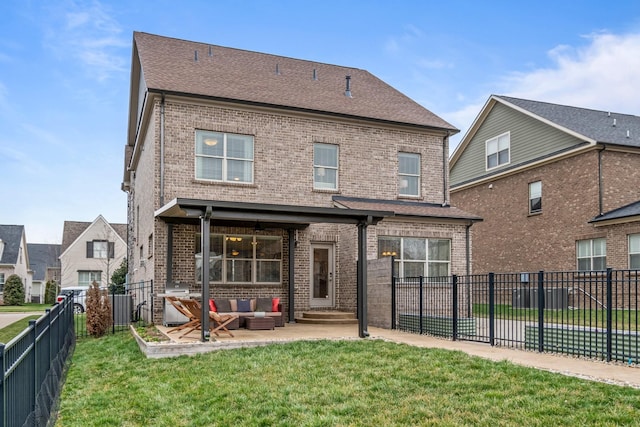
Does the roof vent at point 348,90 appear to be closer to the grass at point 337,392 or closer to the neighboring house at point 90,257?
the grass at point 337,392

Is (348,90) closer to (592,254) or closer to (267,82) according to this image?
(267,82)

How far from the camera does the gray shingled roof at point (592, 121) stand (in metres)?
23.0

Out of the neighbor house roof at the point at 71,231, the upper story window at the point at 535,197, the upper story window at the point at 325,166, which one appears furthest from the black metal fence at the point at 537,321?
the neighbor house roof at the point at 71,231

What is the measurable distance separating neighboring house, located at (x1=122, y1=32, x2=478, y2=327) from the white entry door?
0.11 ft

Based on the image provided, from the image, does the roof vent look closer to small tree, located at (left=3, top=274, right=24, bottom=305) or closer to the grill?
the grill

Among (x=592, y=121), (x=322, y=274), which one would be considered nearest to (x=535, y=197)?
(x=592, y=121)

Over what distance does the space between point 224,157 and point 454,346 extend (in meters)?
8.71

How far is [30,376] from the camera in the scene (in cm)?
627

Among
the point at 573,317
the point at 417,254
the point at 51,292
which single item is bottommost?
the point at 51,292

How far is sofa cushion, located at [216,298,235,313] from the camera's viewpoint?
50.1ft

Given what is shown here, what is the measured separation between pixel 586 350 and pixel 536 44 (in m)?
18.1

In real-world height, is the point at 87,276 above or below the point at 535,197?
below

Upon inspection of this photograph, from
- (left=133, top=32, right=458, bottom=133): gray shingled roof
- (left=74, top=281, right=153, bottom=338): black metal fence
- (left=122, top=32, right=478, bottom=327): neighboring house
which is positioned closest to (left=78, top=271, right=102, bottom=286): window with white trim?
(left=122, top=32, right=478, bottom=327): neighboring house

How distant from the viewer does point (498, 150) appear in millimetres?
28094
